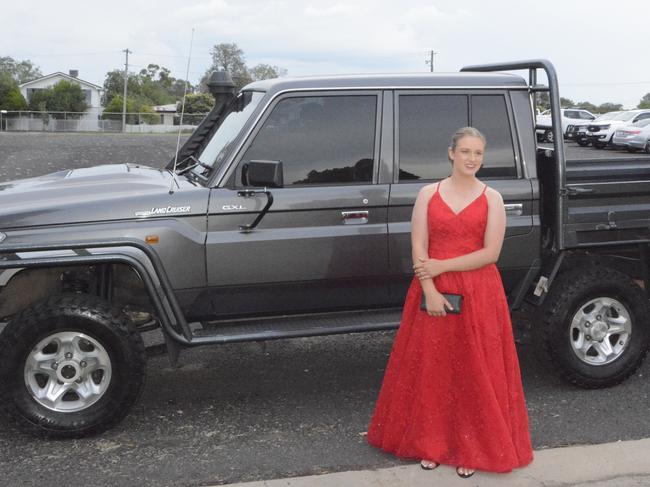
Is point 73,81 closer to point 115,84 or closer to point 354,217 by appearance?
point 115,84

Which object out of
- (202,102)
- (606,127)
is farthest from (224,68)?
(606,127)

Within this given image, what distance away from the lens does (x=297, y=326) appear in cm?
507

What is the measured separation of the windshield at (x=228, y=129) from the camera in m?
5.18

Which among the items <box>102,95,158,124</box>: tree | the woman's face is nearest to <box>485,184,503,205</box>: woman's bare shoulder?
the woman's face

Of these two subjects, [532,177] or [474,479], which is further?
[532,177]

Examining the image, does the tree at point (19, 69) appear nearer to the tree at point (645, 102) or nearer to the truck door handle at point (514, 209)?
the tree at point (645, 102)

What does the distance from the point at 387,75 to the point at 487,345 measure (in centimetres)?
191

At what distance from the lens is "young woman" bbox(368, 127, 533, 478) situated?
4.26 meters

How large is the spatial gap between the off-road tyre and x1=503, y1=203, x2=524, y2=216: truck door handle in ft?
7.66

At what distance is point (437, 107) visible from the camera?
5.32m

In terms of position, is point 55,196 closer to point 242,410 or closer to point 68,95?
point 242,410

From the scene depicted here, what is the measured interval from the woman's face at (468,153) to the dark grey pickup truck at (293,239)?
0.95 m

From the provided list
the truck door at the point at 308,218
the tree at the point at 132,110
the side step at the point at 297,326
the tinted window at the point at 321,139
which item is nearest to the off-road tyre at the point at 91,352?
the side step at the point at 297,326

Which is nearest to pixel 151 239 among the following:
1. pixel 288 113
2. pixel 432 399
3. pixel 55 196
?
pixel 55 196
